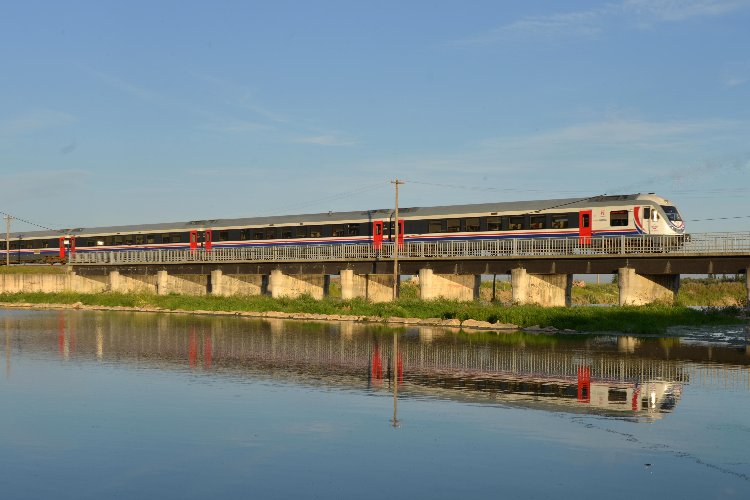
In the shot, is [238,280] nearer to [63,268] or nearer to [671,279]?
[63,268]

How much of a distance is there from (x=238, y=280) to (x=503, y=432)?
67.5 meters

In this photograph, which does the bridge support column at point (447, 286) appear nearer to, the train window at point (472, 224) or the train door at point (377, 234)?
the train window at point (472, 224)

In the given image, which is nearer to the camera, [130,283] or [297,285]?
[297,285]

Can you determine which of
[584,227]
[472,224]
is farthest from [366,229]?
[584,227]

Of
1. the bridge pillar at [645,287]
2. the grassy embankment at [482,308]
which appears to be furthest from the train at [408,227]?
the grassy embankment at [482,308]

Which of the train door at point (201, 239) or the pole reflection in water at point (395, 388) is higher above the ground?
the train door at point (201, 239)

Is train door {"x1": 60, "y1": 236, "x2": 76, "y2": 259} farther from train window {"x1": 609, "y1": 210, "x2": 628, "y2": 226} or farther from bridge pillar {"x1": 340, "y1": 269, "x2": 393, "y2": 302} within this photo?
train window {"x1": 609, "y1": 210, "x2": 628, "y2": 226}

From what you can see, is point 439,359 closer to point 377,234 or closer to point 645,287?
point 645,287

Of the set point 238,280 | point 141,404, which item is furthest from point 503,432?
point 238,280

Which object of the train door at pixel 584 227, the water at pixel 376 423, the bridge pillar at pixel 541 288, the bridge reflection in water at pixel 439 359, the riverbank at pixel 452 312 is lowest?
the water at pixel 376 423

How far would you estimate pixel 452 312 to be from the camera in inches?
2229

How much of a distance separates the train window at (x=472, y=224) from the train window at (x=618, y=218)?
36.6 feet

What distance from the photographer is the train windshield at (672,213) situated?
54862 mm

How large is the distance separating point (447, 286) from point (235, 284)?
26513 mm
